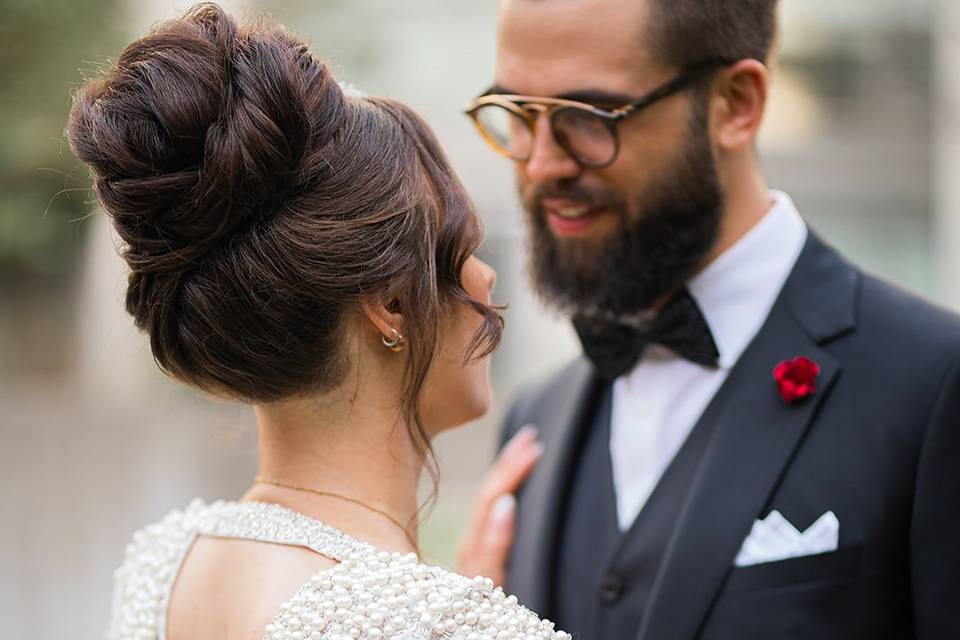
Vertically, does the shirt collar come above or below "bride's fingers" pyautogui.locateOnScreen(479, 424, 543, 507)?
above

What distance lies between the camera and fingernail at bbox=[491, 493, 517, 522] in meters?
2.90

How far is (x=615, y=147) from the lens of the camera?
2643 mm

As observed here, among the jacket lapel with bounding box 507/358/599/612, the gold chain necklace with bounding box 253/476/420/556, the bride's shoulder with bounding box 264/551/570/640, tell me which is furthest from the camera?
the jacket lapel with bounding box 507/358/599/612

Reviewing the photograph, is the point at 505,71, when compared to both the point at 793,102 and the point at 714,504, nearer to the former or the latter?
the point at 714,504

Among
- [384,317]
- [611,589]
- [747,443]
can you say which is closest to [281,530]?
[384,317]

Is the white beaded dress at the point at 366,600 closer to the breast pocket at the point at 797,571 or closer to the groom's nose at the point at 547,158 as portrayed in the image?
the breast pocket at the point at 797,571

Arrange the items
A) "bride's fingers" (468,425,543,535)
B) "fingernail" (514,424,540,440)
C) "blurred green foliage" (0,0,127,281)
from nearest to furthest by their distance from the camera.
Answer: "bride's fingers" (468,425,543,535)
"fingernail" (514,424,540,440)
"blurred green foliage" (0,0,127,281)

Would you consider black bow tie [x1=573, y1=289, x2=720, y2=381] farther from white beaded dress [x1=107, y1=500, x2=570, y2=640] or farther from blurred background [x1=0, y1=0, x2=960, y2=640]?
white beaded dress [x1=107, y1=500, x2=570, y2=640]

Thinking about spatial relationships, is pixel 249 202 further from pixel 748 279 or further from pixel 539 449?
pixel 539 449

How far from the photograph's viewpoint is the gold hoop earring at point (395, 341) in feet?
6.14

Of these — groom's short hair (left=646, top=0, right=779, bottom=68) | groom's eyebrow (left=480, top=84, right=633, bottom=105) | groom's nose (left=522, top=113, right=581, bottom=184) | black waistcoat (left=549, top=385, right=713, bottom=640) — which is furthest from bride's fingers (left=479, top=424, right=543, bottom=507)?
groom's short hair (left=646, top=0, right=779, bottom=68)

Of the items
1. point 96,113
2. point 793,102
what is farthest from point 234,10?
point 793,102

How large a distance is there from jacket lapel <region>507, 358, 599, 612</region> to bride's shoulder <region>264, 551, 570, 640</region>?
98cm

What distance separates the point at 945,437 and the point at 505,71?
4.17 ft
